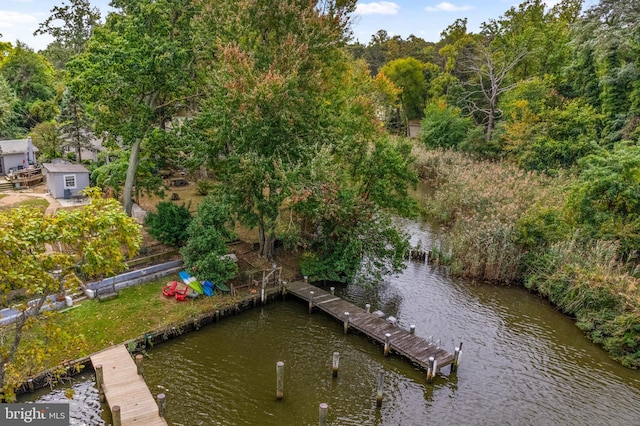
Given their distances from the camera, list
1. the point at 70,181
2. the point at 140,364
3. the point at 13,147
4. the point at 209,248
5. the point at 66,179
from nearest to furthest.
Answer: the point at 140,364 < the point at 209,248 < the point at 66,179 < the point at 70,181 < the point at 13,147

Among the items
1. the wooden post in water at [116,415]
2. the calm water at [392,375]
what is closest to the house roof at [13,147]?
the calm water at [392,375]

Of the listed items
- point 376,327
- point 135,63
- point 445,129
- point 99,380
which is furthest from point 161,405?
point 445,129

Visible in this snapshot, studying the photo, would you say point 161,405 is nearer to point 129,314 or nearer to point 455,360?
point 129,314

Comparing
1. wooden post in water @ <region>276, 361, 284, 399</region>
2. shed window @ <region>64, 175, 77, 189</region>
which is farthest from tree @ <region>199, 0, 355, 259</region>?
shed window @ <region>64, 175, 77, 189</region>

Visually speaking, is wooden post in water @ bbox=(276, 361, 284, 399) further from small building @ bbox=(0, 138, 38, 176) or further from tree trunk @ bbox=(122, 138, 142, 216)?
small building @ bbox=(0, 138, 38, 176)

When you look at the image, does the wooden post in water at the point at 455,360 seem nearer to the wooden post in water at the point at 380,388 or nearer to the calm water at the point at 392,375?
the calm water at the point at 392,375

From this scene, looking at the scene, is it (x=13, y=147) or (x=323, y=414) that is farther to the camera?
(x=13, y=147)
